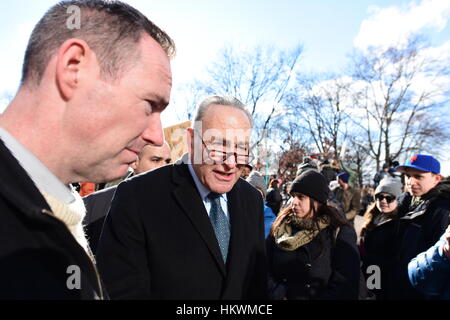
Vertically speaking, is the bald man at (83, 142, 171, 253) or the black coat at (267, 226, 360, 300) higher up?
the bald man at (83, 142, 171, 253)

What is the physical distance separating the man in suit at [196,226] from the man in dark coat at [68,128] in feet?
2.92

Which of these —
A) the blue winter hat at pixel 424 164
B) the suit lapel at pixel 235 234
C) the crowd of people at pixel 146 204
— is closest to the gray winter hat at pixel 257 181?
the crowd of people at pixel 146 204

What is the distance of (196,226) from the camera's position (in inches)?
81.4

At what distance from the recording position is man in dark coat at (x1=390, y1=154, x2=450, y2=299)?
3.44 m

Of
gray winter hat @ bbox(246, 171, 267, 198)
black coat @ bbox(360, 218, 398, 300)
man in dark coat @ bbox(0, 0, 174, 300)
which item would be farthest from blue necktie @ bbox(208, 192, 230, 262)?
gray winter hat @ bbox(246, 171, 267, 198)

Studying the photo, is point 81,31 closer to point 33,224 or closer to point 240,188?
point 33,224

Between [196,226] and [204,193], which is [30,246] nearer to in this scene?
[196,226]

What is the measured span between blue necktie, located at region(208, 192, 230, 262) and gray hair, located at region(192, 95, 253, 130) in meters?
0.56

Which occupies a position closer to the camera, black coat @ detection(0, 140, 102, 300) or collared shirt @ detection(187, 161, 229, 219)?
black coat @ detection(0, 140, 102, 300)

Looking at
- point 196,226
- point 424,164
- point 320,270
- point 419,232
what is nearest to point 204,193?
point 196,226

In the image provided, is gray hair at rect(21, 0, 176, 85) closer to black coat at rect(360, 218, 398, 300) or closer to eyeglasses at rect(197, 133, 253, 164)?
eyeglasses at rect(197, 133, 253, 164)

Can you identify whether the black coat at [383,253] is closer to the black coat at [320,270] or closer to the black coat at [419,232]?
the black coat at [419,232]

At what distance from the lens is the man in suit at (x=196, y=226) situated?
6.31ft

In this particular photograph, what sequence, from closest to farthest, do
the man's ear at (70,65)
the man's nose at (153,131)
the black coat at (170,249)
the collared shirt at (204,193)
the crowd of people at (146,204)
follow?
the crowd of people at (146,204), the man's ear at (70,65), the man's nose at (153,131), the black coat at (170,249), the collared shirt at (204,193)
